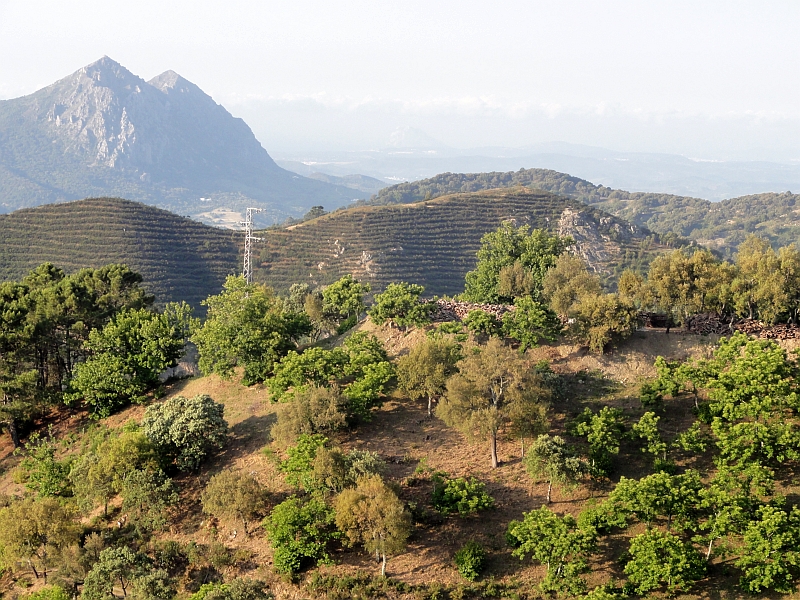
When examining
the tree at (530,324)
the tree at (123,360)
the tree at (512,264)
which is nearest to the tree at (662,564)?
the tree at (530,324)

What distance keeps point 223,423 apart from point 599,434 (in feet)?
45.7

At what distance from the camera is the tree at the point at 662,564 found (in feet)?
50.7

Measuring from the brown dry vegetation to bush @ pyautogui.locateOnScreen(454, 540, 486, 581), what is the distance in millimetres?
267

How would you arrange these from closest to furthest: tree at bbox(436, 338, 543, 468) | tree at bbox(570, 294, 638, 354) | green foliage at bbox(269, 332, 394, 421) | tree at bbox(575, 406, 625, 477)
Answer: tree at bbox(575, 406, 625, 477), tree at bbox(436, 338, 543, 468), green foliage at bbox(269, 332, 394, 421), tree at bbox(570, 294, 638, 354)

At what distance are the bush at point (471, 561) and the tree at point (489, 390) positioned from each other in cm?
400

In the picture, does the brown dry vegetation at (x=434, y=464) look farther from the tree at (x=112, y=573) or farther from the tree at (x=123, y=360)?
the tree at (x=112, y=573)

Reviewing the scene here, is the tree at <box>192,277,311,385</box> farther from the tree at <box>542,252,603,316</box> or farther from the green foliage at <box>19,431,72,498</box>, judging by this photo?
the tree at <box>542,252,603,316</box>

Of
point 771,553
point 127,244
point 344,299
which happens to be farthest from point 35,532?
point 127,244

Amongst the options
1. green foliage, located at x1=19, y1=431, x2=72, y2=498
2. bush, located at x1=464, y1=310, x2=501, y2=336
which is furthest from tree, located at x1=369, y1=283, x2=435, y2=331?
green foliage, located at x1=19, y1=431, x2=72, y2=498

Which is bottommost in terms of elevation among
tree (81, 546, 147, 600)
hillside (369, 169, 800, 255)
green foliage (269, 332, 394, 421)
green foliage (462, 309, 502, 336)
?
tree (81, 546, 147, 600)

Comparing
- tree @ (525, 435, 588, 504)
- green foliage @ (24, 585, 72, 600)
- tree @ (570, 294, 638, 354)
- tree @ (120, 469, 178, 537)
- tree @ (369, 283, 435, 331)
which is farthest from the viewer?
tree @ (369, 283, 435, 331)

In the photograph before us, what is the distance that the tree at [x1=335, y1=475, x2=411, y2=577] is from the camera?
17.0 metres

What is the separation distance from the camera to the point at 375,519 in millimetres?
16984

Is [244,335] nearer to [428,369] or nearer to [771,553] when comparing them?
[428,369]
